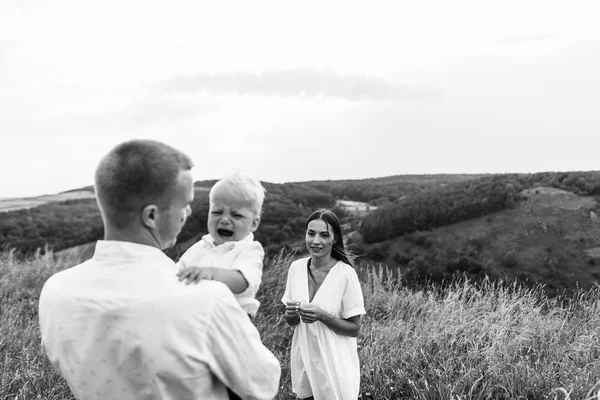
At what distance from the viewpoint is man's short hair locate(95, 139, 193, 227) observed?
1595 mm

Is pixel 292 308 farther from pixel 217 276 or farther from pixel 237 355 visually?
pixel 237 355

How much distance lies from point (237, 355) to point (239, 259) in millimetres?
727

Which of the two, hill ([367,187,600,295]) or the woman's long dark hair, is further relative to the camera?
hill ([367,187,600,295])

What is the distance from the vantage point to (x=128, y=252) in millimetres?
1638

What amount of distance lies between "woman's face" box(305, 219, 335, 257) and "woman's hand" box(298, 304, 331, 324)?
0.52 metres

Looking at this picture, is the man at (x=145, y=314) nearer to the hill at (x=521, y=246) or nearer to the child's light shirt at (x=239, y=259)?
the child's light shirt at (x=239, y=259)

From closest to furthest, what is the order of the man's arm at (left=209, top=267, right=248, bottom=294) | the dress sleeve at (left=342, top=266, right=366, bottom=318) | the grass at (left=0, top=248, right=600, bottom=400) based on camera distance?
the man's arm at (left=209, top=267, right=248, bottom=294), the dress sleeve at (left=342, top=266, right=366, bottom=318), the grass at (left=0, top=248, right=600, bottom=400)

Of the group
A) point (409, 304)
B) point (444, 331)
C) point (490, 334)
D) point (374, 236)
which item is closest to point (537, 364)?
point (490, 334)

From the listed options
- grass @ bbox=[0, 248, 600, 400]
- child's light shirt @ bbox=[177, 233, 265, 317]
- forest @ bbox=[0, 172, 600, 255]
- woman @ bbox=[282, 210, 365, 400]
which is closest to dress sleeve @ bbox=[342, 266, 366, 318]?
woman @ bbox=[282, 210, 365, 400]

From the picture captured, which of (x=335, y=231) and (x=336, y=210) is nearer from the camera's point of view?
(x=335, y=231)

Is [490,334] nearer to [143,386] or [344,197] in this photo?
[143,386]

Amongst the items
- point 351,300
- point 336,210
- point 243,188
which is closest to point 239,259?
point 243,188

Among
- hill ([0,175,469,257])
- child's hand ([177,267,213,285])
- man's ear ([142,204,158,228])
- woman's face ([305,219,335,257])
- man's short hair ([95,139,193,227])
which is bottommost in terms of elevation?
hill ([0,175,469,257])

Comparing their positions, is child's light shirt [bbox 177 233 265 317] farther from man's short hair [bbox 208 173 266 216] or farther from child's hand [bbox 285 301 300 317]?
child's hand [bbox 285 301 300 317]
